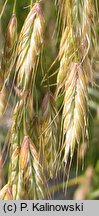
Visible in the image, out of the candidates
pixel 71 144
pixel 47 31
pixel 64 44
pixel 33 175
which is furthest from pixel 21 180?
pixel 47 31

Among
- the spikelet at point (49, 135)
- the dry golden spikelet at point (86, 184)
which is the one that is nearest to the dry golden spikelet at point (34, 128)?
the spikelet at point (49, 135)

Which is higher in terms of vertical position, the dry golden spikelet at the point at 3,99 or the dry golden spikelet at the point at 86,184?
the dry golden spikelet at the point at 3,99

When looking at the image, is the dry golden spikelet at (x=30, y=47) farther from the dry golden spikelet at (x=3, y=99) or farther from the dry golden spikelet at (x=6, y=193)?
the dry golden spikelet at (x=6, y=193)

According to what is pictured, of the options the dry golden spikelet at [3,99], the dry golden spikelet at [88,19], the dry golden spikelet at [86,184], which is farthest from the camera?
the dry golden spikelet at [86,184]

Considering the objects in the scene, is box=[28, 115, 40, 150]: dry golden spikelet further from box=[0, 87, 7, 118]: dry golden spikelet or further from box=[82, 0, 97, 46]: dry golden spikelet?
box=[82, 0, 97, 46]: dry golden spikelet

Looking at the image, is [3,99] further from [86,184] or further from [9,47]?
[86,184]

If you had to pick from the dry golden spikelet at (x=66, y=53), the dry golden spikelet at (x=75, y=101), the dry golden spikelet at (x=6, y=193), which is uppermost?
the dry golden spikelet at (x=66, y=53)

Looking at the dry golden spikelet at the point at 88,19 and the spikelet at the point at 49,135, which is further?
the spikelet at the point at 49,135

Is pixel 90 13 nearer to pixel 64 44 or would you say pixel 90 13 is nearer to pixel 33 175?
pixel 64 44
